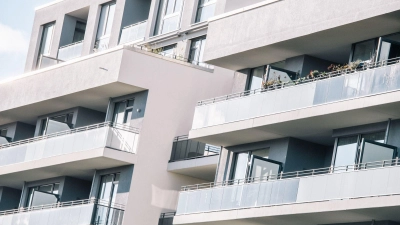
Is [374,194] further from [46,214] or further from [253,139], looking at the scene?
[46,214]

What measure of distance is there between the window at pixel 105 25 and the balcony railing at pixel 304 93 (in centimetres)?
1233

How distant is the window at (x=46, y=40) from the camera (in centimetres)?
5734

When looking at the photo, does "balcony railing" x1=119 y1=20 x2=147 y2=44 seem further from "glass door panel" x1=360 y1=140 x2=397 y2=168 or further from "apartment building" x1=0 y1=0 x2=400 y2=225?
"glass door panel" x1=360 y1=140 x2=397 y2=168

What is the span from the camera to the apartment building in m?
34.0

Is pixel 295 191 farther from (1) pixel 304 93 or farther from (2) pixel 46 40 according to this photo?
(2) pixel 46 40

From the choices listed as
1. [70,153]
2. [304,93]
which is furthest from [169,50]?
[304,93]

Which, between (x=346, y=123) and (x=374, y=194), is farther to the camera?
(x=346, y=123)

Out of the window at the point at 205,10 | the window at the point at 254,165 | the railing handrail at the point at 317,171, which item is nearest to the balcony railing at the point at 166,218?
the railing handrail at the point at 317,171

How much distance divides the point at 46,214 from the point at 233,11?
1188 cm

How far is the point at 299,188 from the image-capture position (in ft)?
114

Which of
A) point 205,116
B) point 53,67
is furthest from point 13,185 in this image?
point 205,116

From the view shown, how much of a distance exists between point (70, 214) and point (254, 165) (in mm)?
9919

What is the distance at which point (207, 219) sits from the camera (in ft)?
127

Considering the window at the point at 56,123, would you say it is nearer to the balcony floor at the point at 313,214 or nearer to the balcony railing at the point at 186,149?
the balcony railing at the point at 186,149
